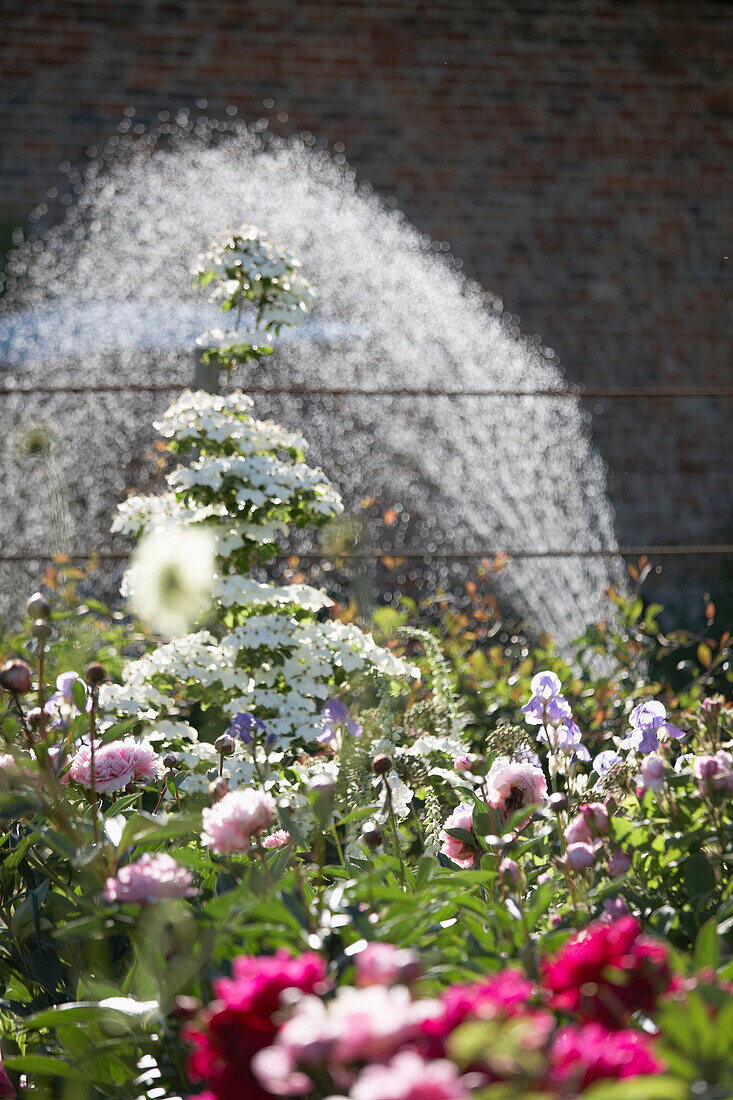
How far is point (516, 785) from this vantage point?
1157mm

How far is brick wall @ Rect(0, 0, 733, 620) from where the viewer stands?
5910mm

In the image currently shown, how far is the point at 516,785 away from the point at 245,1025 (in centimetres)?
68

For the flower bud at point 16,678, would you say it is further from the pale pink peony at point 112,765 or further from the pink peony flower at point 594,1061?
the pink peony flower at point 594,1061

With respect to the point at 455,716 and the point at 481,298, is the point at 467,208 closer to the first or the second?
the point at 481,298

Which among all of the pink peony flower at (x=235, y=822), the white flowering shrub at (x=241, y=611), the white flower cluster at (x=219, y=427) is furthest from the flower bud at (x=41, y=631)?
the white flower cluster at (x=219, y=427)

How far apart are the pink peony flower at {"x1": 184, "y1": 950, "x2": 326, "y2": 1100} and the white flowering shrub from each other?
1.38 metres

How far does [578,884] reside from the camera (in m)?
1.04

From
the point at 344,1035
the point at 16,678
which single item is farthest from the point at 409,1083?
the point at 16,678

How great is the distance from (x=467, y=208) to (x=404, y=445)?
1558mm

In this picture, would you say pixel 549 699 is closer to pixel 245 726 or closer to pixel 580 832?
pixel 580 832

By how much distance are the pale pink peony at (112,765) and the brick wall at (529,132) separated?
503cm

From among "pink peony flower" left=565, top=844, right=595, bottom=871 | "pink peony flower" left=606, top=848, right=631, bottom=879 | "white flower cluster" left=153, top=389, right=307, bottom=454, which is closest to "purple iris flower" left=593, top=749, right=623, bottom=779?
"pink peony flower" left=606, top=848, right=631, bottom=879

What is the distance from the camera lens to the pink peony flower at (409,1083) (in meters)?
0.37

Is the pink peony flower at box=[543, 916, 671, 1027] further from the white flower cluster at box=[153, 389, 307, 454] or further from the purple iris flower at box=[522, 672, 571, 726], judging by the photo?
the white flower cluster at box=[153, 389, 307, 454]
